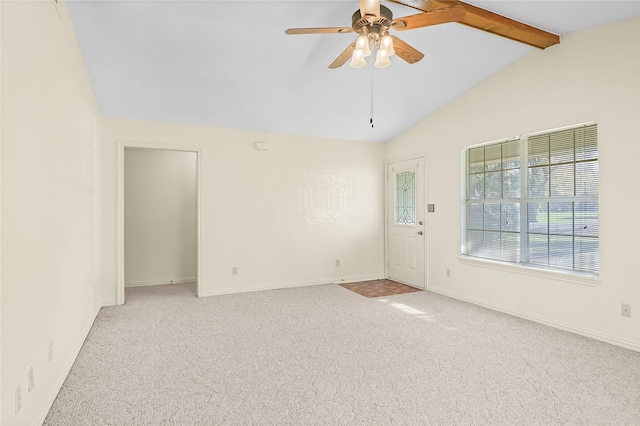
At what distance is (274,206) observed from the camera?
5.13m

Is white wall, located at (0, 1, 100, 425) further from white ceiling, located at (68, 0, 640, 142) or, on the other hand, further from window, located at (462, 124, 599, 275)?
window, located at (462, 124, 599, 275)

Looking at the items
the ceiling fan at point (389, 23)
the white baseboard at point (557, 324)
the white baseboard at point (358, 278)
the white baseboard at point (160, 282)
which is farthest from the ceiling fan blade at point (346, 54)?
the white baseboard at point (160, 282)

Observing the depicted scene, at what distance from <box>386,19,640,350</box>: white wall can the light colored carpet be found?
0.27m

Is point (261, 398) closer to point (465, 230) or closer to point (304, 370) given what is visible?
point (304, 370)

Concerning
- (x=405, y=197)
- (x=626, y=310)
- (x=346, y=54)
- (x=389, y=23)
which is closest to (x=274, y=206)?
(x=405, y=197)

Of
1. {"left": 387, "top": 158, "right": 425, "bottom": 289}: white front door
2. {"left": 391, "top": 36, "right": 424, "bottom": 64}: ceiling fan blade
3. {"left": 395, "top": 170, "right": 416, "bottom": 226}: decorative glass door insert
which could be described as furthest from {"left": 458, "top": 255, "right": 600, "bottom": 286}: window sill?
{"left": 391, "top": 36, "right": 424, "bottom": 64}: ceiling fan blade

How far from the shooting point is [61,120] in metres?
2.44

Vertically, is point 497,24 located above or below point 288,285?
above

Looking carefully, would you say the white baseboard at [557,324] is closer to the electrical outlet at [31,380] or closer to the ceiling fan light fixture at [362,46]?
the ceiling fan light fixture at [362,46]

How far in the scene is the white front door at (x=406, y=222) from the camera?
5168 mm

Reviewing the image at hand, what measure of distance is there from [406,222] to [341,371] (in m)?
3.36

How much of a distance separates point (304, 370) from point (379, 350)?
698mm

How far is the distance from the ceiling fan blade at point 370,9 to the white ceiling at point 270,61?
24.9 inches

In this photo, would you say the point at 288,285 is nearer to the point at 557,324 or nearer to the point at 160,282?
the point at 160,282
